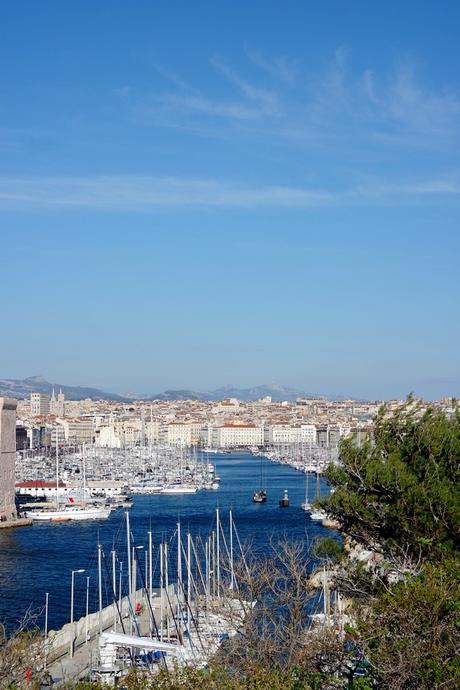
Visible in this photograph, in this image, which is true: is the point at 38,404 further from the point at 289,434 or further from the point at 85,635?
the point at 85,635

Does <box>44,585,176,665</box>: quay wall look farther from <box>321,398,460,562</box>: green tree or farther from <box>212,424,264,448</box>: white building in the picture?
<box>212,424,264,448</box>: white building

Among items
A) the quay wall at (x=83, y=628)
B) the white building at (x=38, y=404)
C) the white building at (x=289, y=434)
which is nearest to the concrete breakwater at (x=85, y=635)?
the quay wall at (x=83, y=628)

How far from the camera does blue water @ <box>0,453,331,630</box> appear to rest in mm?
13725

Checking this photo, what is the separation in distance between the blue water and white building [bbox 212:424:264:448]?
1373 inches

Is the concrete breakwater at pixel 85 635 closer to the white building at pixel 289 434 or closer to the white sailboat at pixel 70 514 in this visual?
the white sailboat at pixel 70 514

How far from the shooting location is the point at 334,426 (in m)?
71.0

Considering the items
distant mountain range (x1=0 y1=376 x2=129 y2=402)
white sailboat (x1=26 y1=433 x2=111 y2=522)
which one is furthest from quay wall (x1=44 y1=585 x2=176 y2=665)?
distant mountain range (x1=0 y1=376 x2=129 y2=402)

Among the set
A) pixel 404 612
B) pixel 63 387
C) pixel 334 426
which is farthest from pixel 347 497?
pixel 63 387

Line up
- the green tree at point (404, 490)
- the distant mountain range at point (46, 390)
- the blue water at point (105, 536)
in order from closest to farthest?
the green tree at point (404, 490)
the blue water at point (105, 536)
the distant mountain range at point (46, 390)

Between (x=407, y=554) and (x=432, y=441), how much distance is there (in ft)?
2.61

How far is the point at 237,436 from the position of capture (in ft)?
244

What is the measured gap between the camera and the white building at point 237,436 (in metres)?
73.8

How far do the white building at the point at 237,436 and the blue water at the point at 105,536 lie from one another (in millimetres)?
34883

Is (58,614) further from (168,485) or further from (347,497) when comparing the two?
(168,485)
